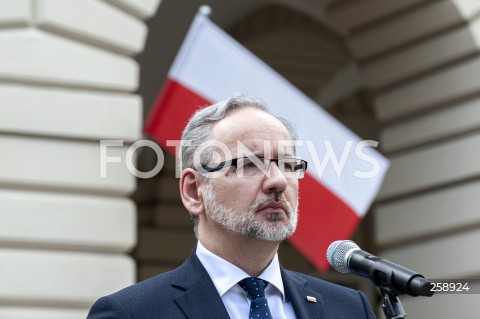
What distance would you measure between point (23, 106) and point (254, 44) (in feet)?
17.6

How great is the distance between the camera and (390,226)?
421 inches

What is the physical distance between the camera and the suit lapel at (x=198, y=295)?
3.73m

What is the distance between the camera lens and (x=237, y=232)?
3.80 meters

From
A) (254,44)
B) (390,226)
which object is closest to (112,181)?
(390,226)

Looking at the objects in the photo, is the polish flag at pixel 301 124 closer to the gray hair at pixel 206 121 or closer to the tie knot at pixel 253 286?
the gray hair at pixel 206 121

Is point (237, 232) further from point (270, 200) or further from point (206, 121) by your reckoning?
point (206, 121)

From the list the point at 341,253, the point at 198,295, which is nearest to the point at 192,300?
the point at 198,295

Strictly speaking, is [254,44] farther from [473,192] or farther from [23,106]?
[23,106]

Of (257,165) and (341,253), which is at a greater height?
(257,165)

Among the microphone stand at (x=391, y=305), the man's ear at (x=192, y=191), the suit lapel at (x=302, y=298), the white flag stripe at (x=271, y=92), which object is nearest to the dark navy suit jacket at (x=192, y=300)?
the suit lapel at (x=302, y=298)

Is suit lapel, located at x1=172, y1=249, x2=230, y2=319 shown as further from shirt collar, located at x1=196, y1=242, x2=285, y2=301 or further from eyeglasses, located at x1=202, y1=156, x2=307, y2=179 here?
eyeglasses, located at x1=202, y1=156, x2=307, y2=179

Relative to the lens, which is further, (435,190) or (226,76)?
(435,190)

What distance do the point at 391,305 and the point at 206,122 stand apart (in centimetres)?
106

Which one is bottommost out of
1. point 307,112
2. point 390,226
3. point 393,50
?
point 390,226
